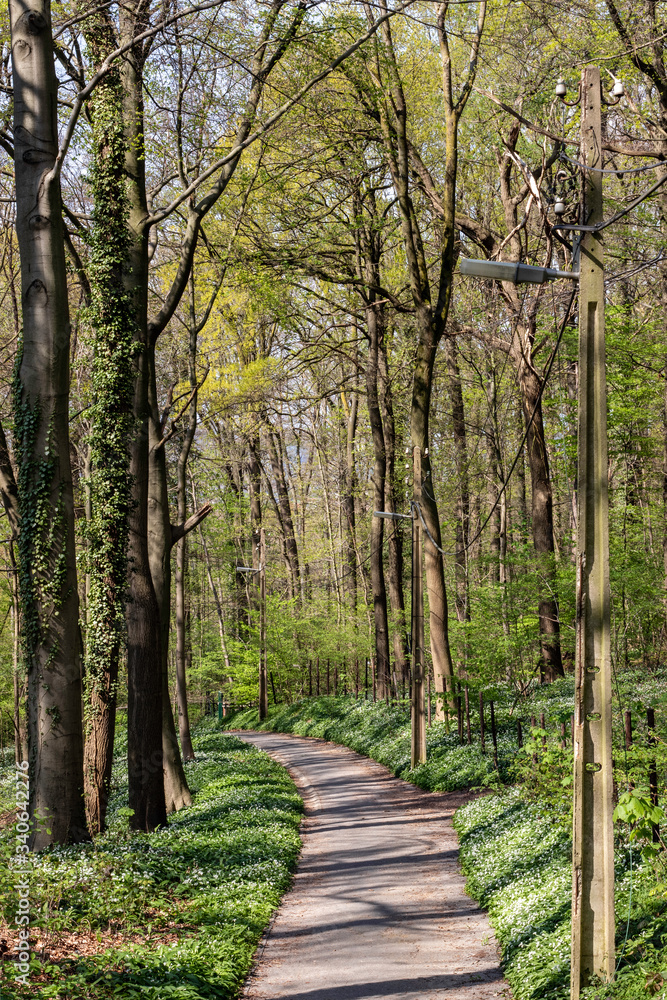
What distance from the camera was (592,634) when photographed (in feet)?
18.8

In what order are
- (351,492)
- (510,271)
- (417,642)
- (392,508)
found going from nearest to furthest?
(510,271), (417,642), (392,508), (351,492)

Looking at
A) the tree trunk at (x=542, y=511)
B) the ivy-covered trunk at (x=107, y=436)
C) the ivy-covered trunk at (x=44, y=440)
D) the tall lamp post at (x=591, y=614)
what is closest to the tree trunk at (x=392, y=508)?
the tree trunk at (x=542, y=511)

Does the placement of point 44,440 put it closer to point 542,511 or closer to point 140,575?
point 140,575

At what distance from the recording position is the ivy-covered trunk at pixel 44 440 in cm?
886

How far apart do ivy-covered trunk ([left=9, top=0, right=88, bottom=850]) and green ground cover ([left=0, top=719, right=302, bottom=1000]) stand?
43.9 inches

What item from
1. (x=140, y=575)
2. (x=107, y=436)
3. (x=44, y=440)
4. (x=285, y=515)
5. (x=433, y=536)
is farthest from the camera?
(x=285, y=515)

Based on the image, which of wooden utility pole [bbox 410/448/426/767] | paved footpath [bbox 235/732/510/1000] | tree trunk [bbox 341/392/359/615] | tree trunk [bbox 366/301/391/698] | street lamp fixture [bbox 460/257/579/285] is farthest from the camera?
tree trunk [bbox 341/392/359/615]

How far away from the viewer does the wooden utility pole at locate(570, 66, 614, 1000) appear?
5496 millimetres

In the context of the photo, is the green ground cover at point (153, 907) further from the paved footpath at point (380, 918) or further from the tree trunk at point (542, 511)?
the tree trunk at point (542, 511)

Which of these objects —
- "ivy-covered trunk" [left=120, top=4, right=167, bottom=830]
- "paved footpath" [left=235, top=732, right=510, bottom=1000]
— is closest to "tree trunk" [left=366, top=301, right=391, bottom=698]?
"paved footpath" [left=235, top=732, right=510, bottom=1000]

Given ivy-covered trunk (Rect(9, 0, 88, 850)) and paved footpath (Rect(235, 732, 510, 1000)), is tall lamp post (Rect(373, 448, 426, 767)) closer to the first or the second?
paved footpath (Rect(235, 732, 510, 1000))

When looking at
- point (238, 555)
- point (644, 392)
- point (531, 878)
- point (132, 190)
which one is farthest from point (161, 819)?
point (238, 555)

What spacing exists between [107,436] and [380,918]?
23.6 ft

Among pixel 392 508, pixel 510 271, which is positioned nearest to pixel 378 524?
pixel 392 508
